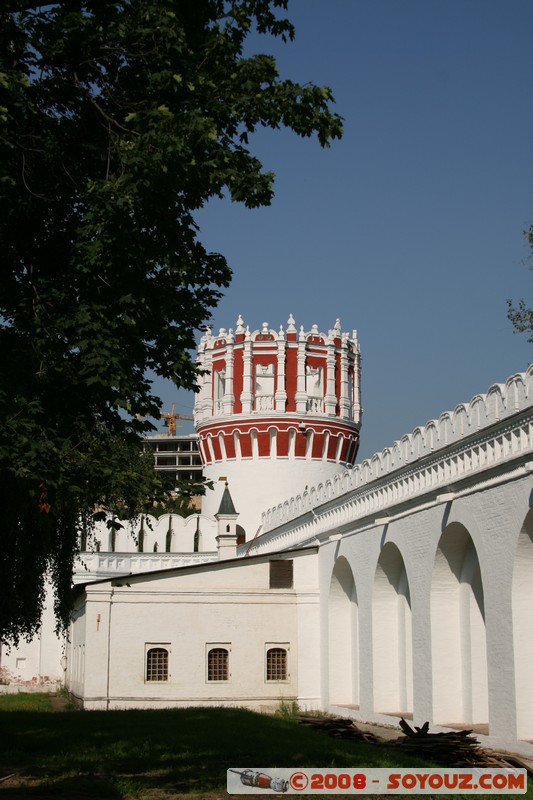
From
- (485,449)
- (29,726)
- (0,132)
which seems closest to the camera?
(0,132)

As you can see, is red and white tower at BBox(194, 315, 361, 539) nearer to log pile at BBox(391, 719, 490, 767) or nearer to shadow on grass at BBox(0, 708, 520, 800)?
shadow on grass at BBox(0, 708, 520, 800)

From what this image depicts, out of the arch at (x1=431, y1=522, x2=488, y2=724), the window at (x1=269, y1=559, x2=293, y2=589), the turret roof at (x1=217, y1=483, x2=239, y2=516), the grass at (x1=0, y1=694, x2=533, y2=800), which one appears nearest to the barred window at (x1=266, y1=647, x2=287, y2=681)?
the window at (x1=269, y1=559, x2=293, y2=589)

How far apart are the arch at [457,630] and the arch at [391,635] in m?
3.43

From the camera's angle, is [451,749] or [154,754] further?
[451,749]

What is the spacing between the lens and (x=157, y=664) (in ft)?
92.7

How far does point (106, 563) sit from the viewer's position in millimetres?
40969

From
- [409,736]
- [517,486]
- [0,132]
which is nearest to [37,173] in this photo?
[0,132]

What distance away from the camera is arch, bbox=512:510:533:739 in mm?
16531

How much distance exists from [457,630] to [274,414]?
2490 centimetres

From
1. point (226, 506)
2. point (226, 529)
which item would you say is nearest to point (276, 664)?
point (226, 506)

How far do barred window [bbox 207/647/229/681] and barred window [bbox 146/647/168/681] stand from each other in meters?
1.21

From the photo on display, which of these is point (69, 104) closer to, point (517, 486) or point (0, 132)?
point (0, 132)

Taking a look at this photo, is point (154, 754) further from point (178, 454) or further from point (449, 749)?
point (178, 454)

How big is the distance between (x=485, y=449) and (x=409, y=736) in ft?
16.7
